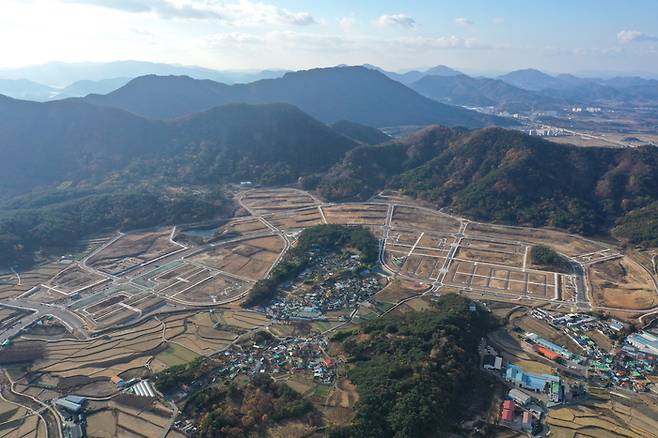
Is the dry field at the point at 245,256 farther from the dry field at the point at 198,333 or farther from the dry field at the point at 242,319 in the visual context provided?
the dry field at the point at 198,333

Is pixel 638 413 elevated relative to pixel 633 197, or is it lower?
lower

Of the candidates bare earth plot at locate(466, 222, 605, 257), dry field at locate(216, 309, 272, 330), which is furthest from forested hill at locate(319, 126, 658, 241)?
dry field at locate(216, 309, 272, 330)

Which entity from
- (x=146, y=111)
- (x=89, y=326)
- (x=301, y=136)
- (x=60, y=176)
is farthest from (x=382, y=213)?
(x=146, y=111)

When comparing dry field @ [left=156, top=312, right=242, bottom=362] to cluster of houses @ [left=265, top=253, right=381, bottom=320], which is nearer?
dry field @ [left=156, top=312, right=242, bottom=362]

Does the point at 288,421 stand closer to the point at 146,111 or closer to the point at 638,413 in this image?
the point at 638,413

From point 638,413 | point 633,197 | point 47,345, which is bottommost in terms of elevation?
point 47,345

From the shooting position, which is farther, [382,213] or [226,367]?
[382,213]

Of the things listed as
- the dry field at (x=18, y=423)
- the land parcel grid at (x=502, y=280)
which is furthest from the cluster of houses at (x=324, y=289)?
the dry field at (x=18, y=423)

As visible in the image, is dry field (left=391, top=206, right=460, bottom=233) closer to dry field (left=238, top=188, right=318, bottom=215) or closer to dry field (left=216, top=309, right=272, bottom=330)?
dry field (left=238, top=188, right=318, bottom=215)
